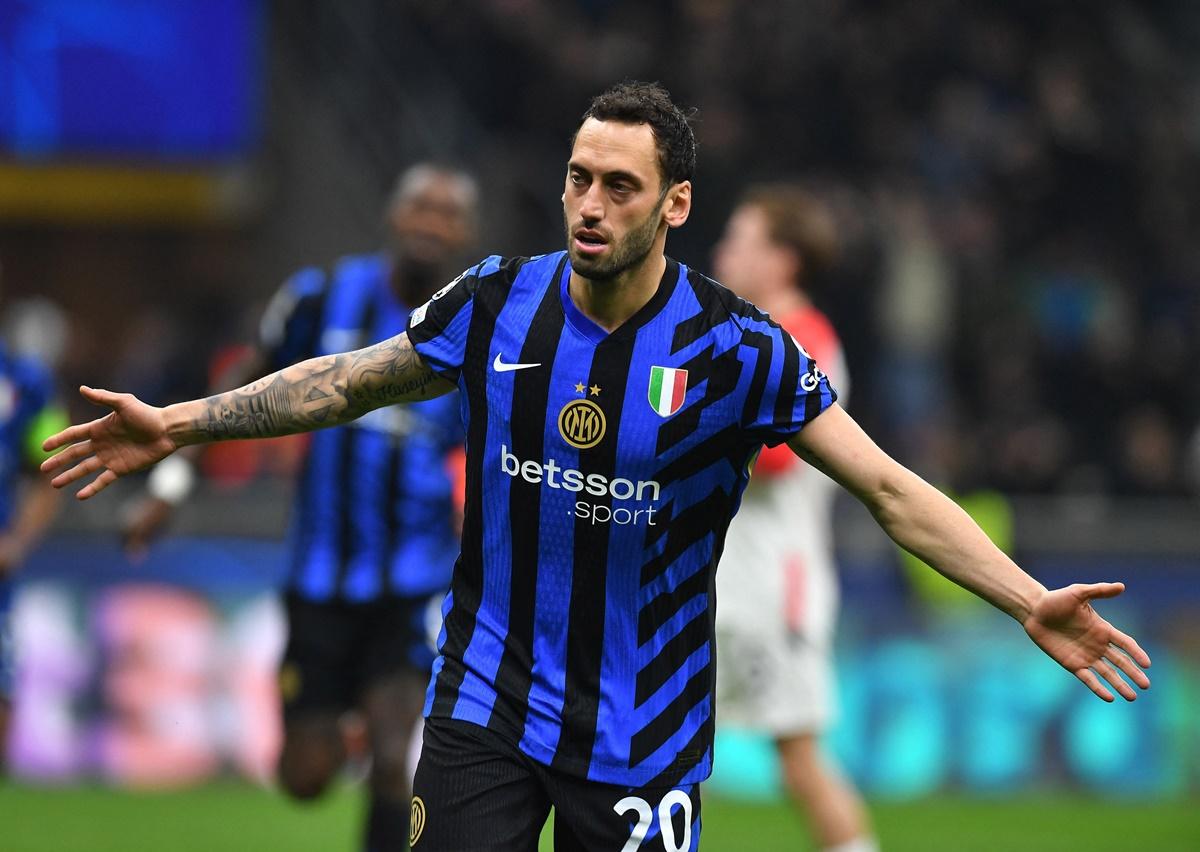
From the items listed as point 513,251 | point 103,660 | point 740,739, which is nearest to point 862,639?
point 740,739

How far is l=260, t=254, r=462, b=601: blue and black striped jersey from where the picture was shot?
6996 millimetres

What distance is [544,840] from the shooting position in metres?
9.02

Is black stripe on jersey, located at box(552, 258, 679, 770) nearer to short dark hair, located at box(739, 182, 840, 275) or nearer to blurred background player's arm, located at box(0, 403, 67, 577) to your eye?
short dark hair, located at box(739, 182, 840, 275)

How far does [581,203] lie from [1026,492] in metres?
10.2

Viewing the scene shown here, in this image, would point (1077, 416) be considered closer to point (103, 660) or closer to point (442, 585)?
point (103, 660)

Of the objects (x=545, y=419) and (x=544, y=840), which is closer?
(x=545, y=419)

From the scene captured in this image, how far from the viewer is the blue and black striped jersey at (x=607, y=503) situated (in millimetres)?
4383

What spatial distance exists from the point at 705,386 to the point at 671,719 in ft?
2.50

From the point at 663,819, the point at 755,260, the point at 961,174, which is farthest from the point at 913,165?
the point at 663,819

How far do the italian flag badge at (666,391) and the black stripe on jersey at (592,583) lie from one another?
0.06 m

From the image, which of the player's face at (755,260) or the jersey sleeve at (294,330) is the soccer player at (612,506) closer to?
the jersey sleeve at (294,330)

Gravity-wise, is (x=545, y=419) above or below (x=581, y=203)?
below

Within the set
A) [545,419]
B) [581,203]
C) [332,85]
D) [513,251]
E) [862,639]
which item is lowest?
[862,639]

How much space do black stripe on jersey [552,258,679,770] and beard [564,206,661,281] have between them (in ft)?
0.53
